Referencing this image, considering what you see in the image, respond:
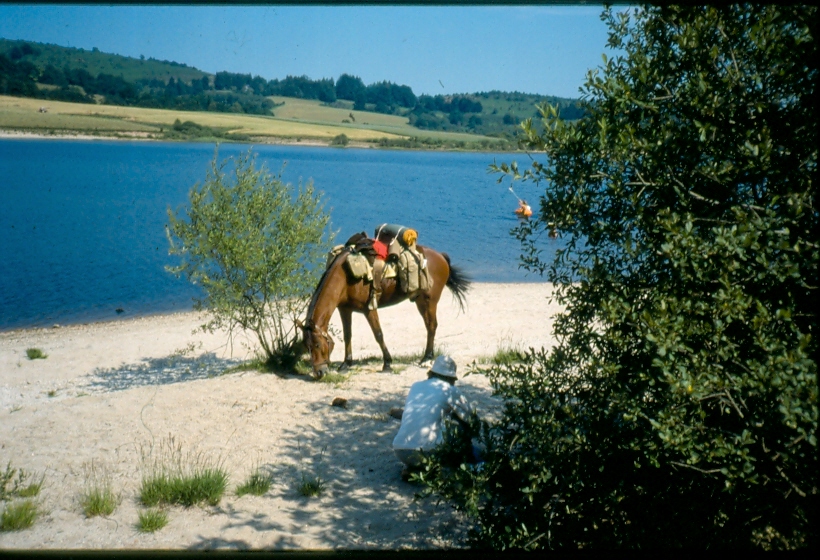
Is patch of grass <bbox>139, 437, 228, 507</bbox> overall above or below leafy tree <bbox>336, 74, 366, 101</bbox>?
below

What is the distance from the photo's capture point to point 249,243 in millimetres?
9102

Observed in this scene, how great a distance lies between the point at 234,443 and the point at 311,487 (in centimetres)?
145

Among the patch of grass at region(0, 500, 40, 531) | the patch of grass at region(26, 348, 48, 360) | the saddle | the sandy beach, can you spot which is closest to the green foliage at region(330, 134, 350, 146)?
the patch of grass at region(26, 348, 48, 360)

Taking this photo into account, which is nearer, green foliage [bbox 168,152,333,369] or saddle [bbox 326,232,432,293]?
saddle [bbox 326,232,432,293]

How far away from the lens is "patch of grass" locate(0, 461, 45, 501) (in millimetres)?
4996

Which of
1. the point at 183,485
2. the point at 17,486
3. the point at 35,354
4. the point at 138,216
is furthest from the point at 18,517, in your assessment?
the point at 138,216

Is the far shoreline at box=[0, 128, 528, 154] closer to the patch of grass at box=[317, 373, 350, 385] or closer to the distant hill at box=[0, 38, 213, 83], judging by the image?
the distant hill at box=[0, 38, 213, 83]

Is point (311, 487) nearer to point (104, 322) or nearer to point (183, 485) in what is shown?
point (183, 485)

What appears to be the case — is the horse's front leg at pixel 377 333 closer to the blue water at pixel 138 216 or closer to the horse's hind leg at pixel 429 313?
the horse's hind leg at pixel 429 313

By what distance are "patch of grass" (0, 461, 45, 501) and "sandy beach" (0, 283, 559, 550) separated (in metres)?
0.08

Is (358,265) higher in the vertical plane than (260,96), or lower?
lower

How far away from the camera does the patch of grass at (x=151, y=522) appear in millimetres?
4496

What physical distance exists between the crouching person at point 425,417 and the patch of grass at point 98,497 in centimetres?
237

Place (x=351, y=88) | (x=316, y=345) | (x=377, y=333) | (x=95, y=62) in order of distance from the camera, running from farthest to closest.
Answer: (x=351, y=88), (x=95, y=62), (x=377, y=333), (x=316, y=345)
